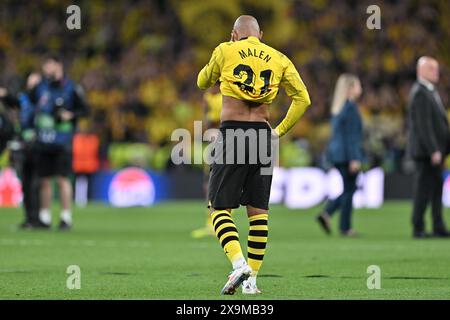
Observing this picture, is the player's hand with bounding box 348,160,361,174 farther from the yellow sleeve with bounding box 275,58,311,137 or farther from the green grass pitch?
the yellow sleeve with bounding box 275,58,311,137

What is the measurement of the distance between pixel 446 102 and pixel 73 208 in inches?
446

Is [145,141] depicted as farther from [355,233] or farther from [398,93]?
[355,233]

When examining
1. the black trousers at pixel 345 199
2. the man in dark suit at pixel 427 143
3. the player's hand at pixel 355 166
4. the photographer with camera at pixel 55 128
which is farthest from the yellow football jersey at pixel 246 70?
the photographer with camera at pixel 55 128

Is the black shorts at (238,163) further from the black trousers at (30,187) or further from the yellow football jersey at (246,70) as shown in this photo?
the black trousers at (30,187)

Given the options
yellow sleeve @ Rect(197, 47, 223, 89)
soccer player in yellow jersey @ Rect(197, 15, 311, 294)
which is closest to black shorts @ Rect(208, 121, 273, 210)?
soccer player in yellow jersey @ Rect(197, 15, 311, 294)

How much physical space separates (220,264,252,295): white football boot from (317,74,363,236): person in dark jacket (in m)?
7.49

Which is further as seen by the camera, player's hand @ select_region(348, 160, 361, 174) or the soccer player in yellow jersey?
player's hand @ select_region(348, 160, 361, 174)

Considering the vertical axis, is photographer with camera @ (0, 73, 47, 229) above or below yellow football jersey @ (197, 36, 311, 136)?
below

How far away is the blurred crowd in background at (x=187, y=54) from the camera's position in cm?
2994

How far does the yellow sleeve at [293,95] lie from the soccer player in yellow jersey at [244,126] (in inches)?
2.4

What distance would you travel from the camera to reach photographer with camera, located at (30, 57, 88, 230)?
17375 mm

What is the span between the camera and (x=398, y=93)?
3100cm

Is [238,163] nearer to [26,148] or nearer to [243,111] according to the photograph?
[243,111]

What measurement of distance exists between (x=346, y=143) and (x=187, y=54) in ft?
55.2
